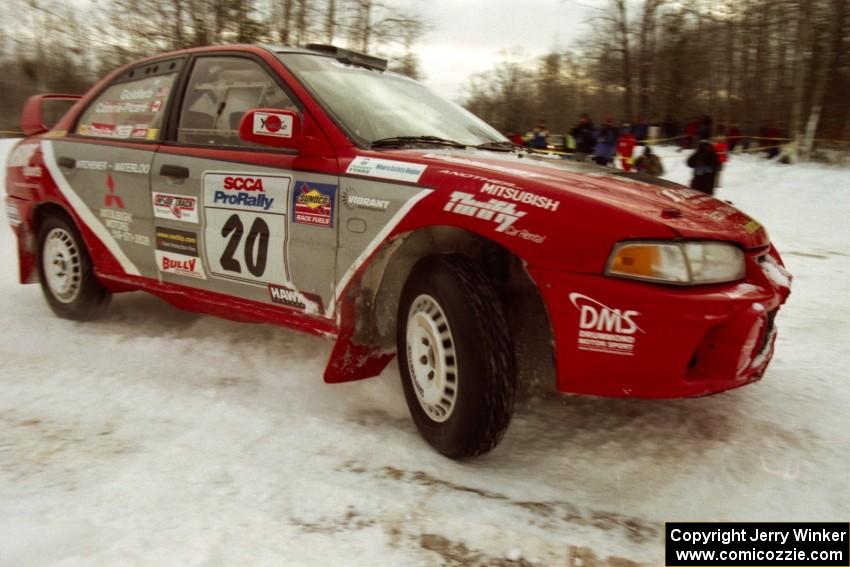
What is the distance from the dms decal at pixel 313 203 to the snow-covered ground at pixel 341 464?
84cm

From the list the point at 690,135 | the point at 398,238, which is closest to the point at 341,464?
the point at 398,238

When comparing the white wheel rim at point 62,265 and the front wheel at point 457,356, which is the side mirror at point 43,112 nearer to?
the white wheel rim at point 62,265

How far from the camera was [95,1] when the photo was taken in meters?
16.9

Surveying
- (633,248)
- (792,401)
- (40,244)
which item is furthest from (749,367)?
(40,244)

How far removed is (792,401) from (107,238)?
3.68m

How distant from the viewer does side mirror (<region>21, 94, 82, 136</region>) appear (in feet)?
15.1

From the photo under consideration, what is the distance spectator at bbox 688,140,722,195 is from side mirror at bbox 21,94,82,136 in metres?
9.37

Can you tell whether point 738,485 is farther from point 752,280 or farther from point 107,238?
point 107,238

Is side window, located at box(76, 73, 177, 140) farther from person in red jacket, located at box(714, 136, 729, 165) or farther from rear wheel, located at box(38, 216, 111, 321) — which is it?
Result: person in red jacket, located at box(714, 136, 729, 165)

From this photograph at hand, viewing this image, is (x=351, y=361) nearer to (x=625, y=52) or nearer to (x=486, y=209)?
(x=486, y=209)

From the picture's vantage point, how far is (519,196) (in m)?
2.29

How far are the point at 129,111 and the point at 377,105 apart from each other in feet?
5.51

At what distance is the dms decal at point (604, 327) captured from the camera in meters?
2.10

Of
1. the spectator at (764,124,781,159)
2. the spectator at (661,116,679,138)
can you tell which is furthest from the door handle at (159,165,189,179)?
the spectator at (661,116,679,138)
